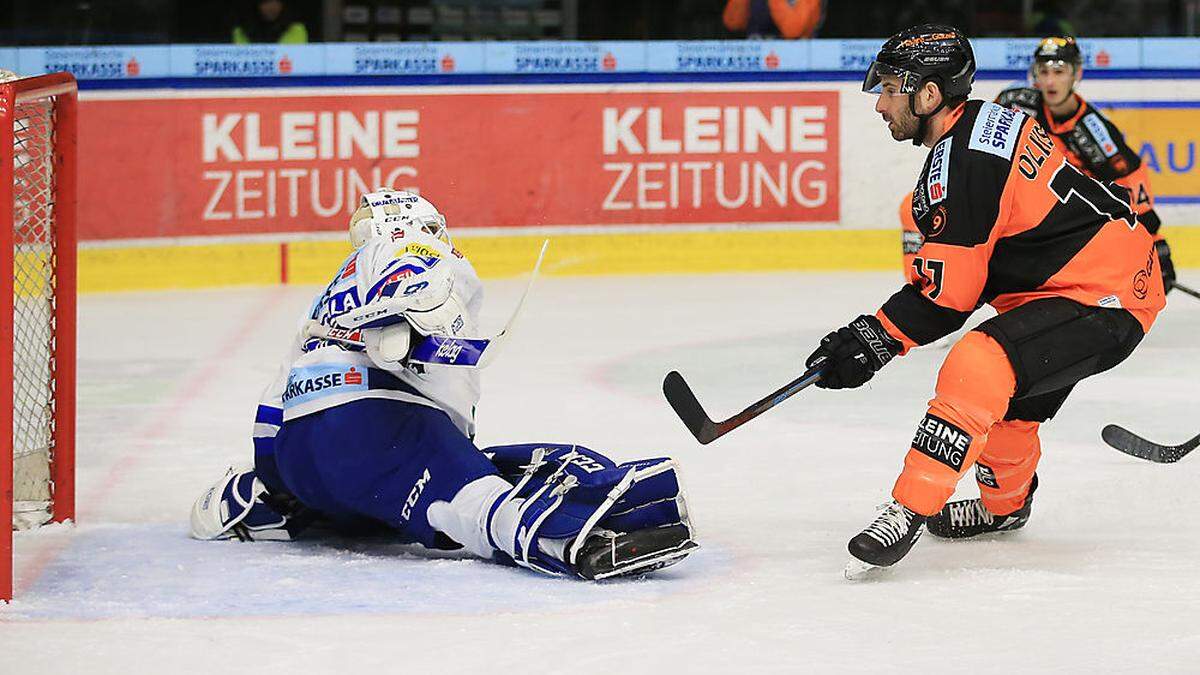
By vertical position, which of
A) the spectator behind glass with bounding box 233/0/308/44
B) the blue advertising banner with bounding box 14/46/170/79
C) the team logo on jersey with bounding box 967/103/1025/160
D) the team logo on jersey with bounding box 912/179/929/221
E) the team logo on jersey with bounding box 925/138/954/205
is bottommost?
the team logo on jersey with bounding box 912/179/929/221

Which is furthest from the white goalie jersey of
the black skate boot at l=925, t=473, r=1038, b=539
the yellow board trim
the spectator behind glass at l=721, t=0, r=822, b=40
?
the spectator behind glass at l=721, t=0, r=822, b=40

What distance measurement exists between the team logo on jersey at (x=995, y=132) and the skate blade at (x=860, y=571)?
2.31 ft

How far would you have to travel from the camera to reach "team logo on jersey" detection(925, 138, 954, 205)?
3.23 metres

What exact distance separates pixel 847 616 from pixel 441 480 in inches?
29.3

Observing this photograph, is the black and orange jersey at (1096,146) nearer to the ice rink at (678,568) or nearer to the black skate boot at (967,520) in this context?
the ice rink at (678,568)

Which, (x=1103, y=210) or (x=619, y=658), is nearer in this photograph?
(x=619, y=658)

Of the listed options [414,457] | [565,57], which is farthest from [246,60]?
[414,457]

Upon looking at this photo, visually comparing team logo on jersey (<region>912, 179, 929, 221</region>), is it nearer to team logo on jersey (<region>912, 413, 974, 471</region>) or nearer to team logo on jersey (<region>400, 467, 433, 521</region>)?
team logo on jersey (<region>912, 413, 974, 471</region>)

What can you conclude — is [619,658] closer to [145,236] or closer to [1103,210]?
[1103,210]

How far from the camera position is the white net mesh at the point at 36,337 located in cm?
371

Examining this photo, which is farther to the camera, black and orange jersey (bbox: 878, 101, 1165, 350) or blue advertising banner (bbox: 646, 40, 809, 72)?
blue advertising banner (bbox: 646, 40, 809, 72)

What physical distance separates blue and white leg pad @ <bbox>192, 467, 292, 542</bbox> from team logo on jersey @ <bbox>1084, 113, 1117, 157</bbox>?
11.1 ft

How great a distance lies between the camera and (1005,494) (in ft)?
11.8

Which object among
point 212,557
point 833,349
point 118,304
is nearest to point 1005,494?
point 833,349
